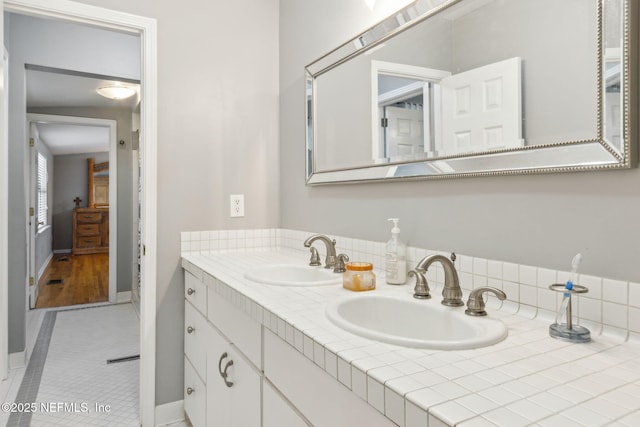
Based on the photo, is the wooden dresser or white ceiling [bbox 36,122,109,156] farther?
the wooden dresser

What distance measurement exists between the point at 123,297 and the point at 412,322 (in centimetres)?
411

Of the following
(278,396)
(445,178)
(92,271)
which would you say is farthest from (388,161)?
(92,271)

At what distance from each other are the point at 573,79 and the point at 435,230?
55 cm

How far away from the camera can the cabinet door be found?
3.70ft

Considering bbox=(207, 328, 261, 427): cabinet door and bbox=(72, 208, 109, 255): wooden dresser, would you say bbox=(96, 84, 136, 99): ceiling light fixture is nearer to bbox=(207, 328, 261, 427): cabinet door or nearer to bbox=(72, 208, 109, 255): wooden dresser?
bbox=(207, 328, 261, 427): cabinet door

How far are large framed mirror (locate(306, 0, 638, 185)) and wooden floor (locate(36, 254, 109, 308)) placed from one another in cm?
394

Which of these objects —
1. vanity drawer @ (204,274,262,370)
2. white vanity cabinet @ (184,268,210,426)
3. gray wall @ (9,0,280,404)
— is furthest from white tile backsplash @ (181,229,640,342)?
gray wall @ (9,0,280,404)

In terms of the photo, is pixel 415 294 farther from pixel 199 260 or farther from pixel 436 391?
pixel 199 260

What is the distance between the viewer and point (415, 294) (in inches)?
44.3

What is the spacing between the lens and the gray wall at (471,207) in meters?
0.82

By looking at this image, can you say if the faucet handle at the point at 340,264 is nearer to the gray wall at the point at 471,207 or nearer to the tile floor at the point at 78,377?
the gray wall at the point at 471,207

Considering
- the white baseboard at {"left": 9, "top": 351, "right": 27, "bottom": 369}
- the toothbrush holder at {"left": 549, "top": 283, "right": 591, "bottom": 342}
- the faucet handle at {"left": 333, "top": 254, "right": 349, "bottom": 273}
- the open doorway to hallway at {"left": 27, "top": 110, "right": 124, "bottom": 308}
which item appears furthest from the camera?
the open doorway to hallway at {"left": 27, "top": 110, "right": 124, "bottom": 308}

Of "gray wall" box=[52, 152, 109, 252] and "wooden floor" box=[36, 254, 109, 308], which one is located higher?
"gray wall" box=[52, 152, 109, 252]

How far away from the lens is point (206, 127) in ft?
6.69
